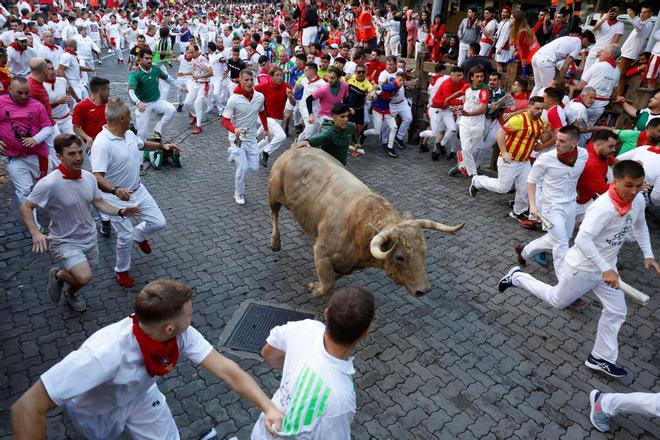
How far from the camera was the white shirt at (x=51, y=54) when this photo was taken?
41.4ft

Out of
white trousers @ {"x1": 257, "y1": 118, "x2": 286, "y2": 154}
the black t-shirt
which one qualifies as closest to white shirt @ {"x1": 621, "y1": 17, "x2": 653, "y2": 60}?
white trousers @ {"x1": 257, "y1": 118, "x2": 286, "y2": 154}

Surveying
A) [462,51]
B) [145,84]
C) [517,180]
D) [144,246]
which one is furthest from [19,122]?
[462,51]

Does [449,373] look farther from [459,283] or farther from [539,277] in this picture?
[539,277]

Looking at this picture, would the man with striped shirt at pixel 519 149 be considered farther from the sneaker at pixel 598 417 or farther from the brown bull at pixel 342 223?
the sneaker at pixel 598 417

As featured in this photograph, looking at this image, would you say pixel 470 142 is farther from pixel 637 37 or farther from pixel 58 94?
pixel 58 94

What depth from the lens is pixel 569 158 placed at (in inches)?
246

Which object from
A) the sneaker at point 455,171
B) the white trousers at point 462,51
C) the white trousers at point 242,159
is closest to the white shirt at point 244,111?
the white trousers at point 242,159

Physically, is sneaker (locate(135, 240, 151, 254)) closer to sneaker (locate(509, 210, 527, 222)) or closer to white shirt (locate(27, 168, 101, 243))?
white shirt (locate(27, 168, 101, 243))

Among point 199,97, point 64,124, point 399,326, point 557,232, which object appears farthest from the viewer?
point 199,97

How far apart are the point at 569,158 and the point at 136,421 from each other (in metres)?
6.11

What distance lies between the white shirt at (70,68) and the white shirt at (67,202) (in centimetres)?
934

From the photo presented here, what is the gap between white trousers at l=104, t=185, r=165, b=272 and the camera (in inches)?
228

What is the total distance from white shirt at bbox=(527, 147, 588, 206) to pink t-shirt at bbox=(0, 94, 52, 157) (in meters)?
7.33

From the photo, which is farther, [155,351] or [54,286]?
[54,286]
